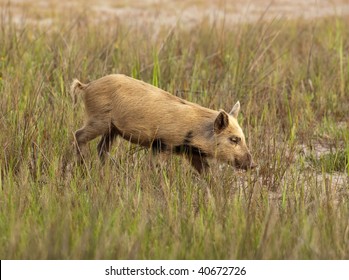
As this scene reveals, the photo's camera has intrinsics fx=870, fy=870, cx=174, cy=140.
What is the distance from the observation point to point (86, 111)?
6.43m

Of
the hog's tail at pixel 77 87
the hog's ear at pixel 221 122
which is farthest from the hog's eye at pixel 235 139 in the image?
the hog's tail at pixel 77 87

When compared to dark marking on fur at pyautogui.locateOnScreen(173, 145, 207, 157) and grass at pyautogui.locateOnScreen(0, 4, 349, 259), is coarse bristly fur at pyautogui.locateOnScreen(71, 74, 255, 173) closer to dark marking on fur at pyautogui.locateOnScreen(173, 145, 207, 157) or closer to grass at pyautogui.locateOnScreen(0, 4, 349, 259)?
dark marking on fur at pyautogui.locateOnScreen(173, 145, 207, 157)

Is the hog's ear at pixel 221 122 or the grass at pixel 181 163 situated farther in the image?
the hog's ear at pixel 221 122

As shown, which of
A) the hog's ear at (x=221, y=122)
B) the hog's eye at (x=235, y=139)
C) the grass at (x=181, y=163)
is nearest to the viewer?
the grass at (x=181, y=163)

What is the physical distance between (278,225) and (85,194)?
3.83 ft

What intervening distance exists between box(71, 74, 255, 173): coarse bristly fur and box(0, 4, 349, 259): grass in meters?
0.13

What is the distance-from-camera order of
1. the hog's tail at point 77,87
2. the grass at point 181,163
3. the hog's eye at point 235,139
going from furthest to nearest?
the hog's tail at point 77,87
the hog's eye at point 235,139
the grass at point 181,163

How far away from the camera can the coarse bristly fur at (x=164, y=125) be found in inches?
238

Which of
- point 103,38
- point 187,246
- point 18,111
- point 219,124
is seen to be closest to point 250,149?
point 219,124

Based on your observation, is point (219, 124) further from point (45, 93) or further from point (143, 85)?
point (45, 93)

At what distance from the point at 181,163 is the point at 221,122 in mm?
431

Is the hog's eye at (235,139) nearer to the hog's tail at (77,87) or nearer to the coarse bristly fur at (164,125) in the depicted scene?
the coarse bristly fur at (164,125)

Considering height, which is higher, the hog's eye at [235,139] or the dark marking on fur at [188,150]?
the hog's eye at [235,139]

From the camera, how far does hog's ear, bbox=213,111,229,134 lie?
5938mm
